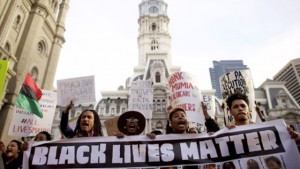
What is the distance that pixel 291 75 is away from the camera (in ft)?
383

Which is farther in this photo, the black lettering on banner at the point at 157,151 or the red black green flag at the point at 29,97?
the red black green flag at the point at 29,97

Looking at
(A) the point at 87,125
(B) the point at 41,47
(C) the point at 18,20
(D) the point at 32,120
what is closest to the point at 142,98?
(D) the point at 32,120

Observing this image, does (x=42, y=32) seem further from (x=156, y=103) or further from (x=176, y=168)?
(x=176, y=168)

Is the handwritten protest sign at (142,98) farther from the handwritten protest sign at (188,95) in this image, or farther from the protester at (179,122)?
the protester at (179,122)

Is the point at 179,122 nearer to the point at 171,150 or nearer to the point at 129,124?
the point at 171,150

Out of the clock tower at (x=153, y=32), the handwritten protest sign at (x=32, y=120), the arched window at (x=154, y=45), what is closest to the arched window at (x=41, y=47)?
the handwritten protest sign at (x=32, y=120)

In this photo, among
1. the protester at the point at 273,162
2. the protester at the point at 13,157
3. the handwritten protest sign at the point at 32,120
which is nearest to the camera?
the protester at the point at 273,162

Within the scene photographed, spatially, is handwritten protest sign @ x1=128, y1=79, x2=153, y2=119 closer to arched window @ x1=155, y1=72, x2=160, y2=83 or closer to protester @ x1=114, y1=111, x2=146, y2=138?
protester @ x1=114, y1=111, x2=146, y2=138

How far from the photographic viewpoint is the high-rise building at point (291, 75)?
11006 centimetres

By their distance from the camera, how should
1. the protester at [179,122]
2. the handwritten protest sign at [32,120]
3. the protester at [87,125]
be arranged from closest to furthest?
1. the protester at [179,122]
2. the protester at [87,125]
3. the handwritten protest sign at [32,120]

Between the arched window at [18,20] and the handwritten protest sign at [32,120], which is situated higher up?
the arched window at [18,20]

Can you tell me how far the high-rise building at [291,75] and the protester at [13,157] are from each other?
11935cm

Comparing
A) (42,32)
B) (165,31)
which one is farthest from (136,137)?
(165,31)

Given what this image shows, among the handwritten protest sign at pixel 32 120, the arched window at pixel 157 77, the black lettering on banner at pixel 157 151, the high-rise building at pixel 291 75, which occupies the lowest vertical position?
the black lettering on banner at pixel 157 151
